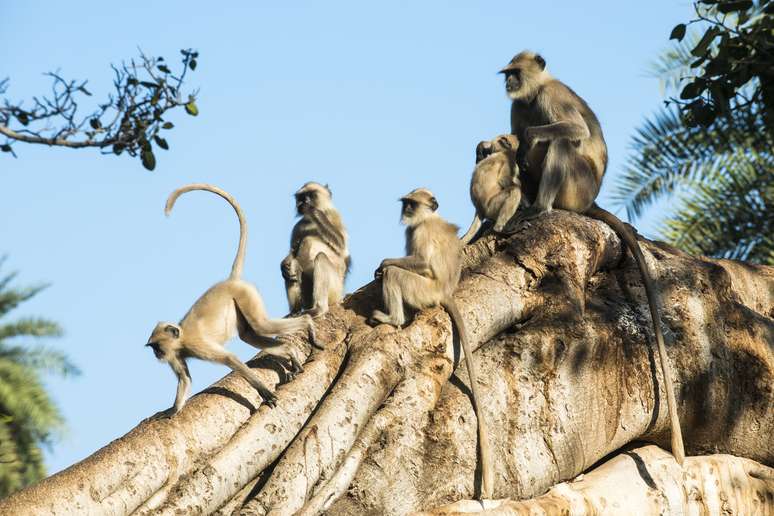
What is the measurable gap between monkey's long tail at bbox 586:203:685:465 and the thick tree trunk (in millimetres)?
101

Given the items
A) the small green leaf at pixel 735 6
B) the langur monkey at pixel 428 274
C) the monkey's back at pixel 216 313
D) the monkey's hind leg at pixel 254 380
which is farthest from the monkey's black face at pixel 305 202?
the small green leaf at pixel 735 6

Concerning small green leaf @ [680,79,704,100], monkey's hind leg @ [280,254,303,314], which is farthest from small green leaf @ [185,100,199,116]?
small green leaf @ [680,79,704,100]

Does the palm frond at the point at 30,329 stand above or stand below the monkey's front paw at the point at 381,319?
above

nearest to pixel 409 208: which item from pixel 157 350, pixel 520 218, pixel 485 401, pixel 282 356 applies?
pixel 520 218

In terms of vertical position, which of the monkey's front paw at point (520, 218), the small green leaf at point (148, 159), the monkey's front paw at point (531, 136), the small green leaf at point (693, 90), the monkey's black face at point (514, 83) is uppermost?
the monkey's black face at point (514, 83)

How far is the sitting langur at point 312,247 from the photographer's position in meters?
8.09

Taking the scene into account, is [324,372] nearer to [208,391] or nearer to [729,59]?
[208,391]

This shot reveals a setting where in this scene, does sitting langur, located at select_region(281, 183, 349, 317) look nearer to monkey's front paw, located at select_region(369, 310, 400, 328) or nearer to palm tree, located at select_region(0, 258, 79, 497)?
monkey's front paw, located at select_region(369, 310, 400, 328)

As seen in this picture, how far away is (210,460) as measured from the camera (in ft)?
17.8

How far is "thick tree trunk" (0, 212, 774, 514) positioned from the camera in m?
5.36

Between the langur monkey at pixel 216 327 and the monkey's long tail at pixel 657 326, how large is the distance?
197 cm

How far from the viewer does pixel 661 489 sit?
622cm

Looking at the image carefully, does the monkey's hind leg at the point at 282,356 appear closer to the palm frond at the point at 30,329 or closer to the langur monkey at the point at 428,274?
the langur monkey at the point at 428,274

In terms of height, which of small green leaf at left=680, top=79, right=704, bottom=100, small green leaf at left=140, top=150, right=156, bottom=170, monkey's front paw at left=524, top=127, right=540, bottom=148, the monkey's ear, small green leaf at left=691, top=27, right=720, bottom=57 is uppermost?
small green leaf at left=140, top=150, right=156, bottom=170
